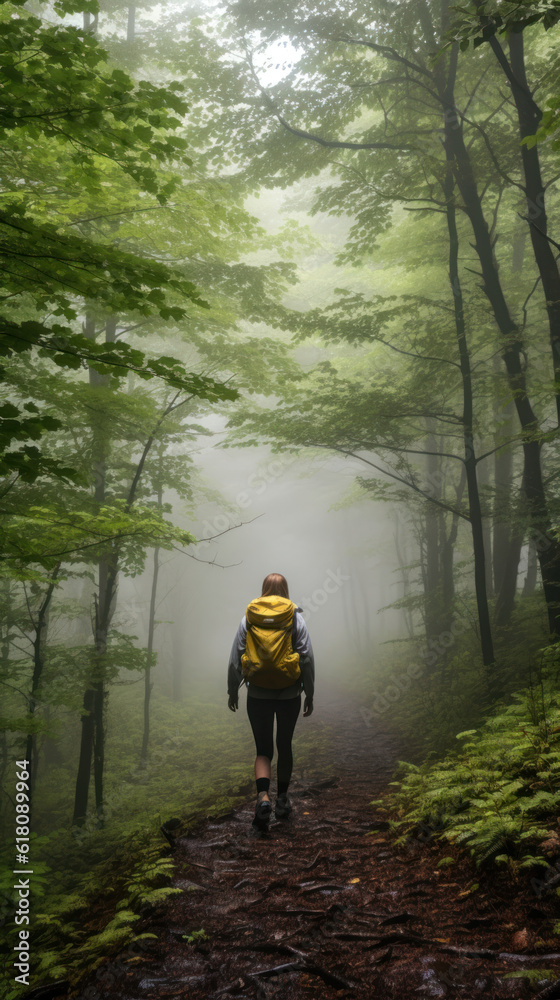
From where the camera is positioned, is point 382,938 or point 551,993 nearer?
point 551,993

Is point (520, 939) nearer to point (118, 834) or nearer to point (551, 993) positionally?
point (551, 993)

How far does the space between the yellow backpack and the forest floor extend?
1.26m

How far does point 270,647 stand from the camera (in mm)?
3877

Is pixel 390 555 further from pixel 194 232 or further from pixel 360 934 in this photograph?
pixel 360 934

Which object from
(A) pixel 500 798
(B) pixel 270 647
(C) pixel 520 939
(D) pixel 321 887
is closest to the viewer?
(C) pixel 520 939

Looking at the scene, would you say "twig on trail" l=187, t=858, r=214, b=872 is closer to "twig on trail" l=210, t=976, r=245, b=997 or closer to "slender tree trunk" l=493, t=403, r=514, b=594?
"twig on trail" l=210, t=976, r=245, b=997

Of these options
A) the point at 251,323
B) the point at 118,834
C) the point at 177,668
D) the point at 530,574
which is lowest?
the point at 118,834

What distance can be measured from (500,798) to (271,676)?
5.87 feet

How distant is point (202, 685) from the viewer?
22.1m

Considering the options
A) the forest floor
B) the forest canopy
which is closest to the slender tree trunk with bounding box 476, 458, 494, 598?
the forest canopy

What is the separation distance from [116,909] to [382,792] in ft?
9.99

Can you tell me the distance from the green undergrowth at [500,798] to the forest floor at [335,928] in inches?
5.3

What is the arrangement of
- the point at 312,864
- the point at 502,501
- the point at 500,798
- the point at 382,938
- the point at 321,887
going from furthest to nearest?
the point at 502,501, the point at 312,864, the point at 500,798, the point at 321,887, the point at 382,938

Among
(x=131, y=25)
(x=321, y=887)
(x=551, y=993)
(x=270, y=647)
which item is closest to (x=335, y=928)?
(x=321, y=887)
